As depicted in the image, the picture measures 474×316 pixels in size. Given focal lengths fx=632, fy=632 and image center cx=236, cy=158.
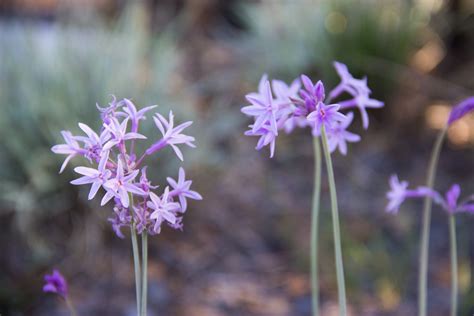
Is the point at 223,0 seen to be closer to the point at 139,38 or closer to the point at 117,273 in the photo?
the point at 139,38

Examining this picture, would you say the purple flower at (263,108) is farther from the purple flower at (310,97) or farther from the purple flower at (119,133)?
the purple flower at (119,133)

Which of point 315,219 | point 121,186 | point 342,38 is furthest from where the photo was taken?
point 342,38

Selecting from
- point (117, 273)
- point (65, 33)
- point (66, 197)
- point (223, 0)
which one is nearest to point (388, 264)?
point (117, 273)

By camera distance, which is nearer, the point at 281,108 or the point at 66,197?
the point at 281,108

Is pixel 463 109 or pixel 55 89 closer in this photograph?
pixel 463 109

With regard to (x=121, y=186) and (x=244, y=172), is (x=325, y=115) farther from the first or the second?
(x=244, y=172)

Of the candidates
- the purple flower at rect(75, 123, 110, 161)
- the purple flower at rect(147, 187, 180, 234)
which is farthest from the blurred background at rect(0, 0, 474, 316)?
the purple flower at rect(75, 123, 110, 161)

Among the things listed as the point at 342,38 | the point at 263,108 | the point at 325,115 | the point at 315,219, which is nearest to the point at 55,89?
the point at 342,38
